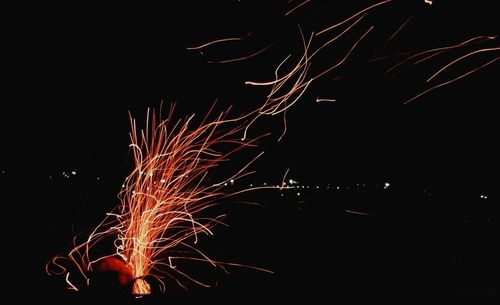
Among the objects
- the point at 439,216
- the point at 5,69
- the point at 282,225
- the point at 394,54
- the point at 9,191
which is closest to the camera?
the point at 394,54

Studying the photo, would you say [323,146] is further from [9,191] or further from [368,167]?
[9,191]

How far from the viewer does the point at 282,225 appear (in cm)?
679

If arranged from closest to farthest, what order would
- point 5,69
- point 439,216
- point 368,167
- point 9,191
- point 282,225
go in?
1. point 5,69
2. point 439,216
3. point 282,225
4. point 9,191
5. point 368,167

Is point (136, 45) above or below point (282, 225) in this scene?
above

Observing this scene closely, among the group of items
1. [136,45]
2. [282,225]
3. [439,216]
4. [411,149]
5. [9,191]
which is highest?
[136,45]

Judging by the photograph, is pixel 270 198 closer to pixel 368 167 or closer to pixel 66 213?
pixel 368 167

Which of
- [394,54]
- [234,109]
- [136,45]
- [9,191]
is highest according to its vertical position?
[394,54]

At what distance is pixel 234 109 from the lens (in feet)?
19.1

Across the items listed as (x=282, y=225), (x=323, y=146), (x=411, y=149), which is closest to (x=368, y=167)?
(x=323, y=146)

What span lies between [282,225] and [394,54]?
3513 millimetres

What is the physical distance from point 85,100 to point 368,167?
486cm

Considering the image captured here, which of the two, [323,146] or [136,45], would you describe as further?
[323,146]

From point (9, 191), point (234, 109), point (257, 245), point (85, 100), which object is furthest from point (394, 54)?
point (9, 191)

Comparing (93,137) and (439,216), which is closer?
(439,216)
